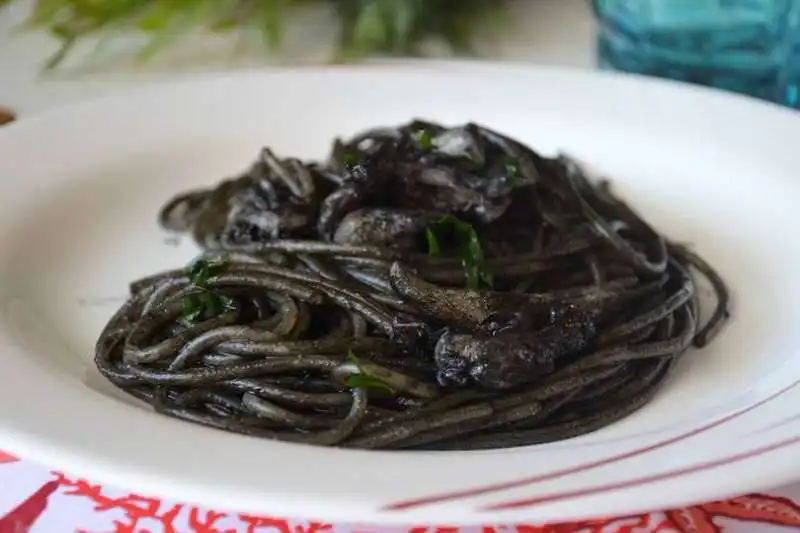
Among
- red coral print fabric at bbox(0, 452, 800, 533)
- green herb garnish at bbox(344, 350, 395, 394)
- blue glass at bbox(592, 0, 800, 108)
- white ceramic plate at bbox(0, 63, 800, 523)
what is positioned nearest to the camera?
white ceramic plate at bbox(0, 63, 800, 523)

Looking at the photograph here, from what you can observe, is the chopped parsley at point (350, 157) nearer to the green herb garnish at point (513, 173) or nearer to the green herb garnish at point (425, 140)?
the green herb garnish at point (425, 140)

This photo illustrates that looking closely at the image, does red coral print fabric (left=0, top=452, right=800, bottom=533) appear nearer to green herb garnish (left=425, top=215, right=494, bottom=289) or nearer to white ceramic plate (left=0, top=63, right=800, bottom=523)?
white ceramic plate (left=0, top=63, right=800, bottom=523)

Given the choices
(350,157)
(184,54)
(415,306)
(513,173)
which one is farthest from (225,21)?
(415,306)

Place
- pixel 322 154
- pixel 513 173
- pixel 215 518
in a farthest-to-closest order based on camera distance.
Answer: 1. pixel 322 154
2. pixel 513 173
3. pixel 215 518

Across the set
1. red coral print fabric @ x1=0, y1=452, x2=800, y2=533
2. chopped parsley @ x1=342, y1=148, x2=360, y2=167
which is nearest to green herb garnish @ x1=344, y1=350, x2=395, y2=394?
red coral print fabric @ x1=0, y1=452, x2=800, y2=533

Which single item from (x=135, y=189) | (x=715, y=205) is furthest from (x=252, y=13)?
(x=715, y=205)

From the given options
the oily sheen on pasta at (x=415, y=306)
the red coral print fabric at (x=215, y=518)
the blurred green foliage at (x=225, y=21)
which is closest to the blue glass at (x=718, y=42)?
the blurred green foliage at (x=225, y=21)

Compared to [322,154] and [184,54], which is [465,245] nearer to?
[322,154]
